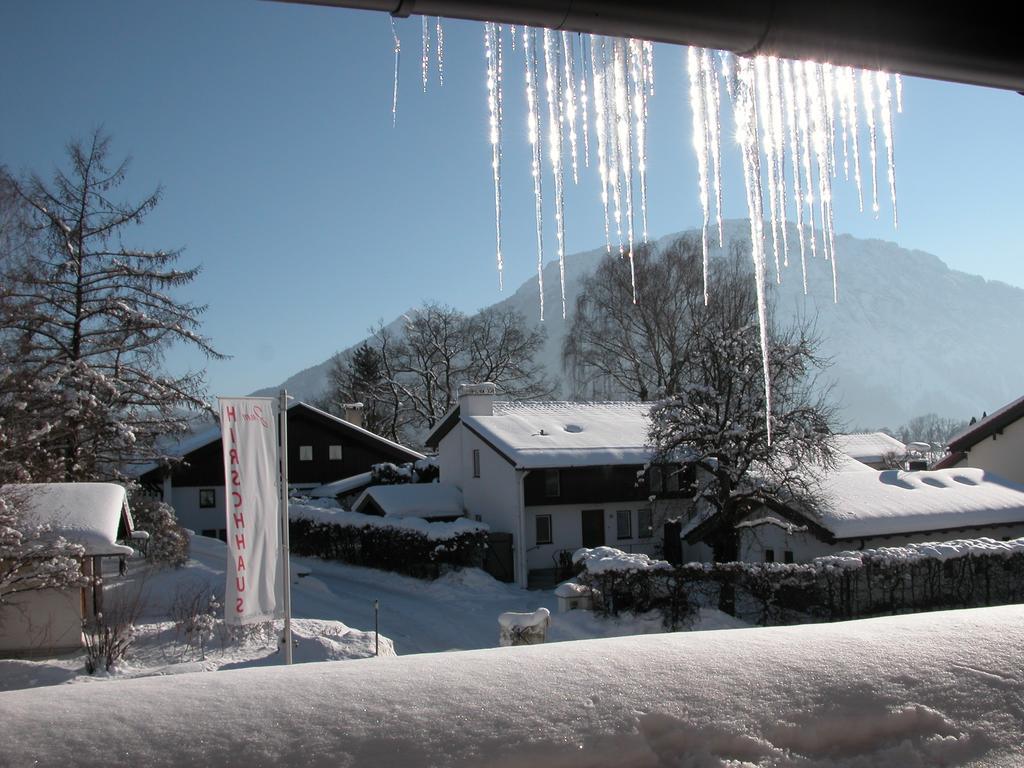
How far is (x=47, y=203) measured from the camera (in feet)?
76.9

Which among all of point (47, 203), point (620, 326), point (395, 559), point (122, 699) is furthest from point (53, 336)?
point (620, 326)

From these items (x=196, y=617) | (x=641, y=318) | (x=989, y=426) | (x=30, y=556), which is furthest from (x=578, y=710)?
(x=641, y=318)

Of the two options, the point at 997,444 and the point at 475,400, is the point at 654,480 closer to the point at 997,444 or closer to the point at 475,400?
the point at 475,400

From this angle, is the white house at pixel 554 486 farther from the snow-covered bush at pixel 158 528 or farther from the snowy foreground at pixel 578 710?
the snowy foreground at pixel 578 710

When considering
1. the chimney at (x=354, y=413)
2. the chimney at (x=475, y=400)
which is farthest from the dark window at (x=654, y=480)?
the chimney at (x=354, y=413)

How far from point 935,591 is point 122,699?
68.7ft

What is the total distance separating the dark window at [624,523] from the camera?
100ft

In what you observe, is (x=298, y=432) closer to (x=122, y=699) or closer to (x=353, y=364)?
(x=353, y=364)

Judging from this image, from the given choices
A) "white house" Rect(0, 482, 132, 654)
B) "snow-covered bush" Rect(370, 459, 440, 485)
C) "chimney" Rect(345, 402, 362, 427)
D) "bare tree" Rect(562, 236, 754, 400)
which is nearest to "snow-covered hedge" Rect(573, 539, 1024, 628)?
"white house" Rect(0, 482, 132, 654)

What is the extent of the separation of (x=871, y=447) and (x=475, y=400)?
29.0 meters

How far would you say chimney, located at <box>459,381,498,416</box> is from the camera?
32156 mm

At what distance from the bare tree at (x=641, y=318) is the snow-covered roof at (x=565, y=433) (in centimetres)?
675

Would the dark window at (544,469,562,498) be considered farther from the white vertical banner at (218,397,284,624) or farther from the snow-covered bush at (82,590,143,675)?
the white vertical banner at (218,397,284,624)

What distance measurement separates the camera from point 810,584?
65.4 ft
